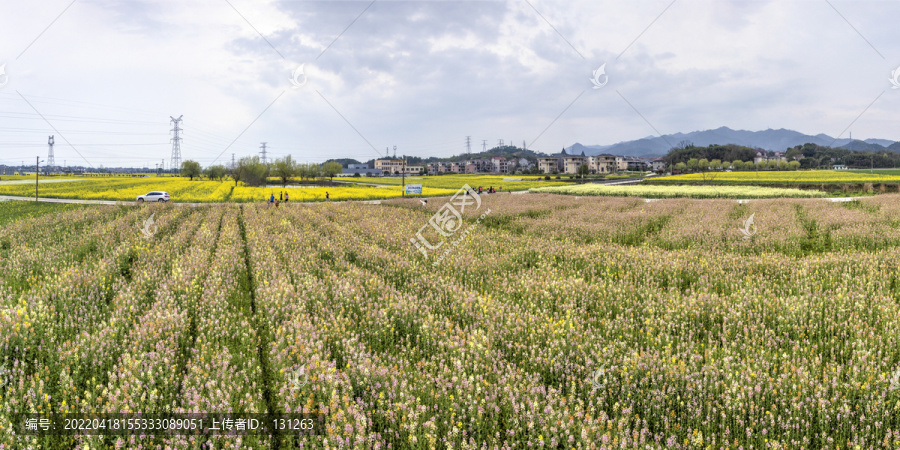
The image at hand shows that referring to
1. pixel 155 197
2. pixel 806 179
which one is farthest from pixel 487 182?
pixel 155 197

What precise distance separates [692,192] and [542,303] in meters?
46.3

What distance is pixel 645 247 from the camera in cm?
1444

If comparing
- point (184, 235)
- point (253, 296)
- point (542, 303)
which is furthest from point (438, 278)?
point (184, 235)

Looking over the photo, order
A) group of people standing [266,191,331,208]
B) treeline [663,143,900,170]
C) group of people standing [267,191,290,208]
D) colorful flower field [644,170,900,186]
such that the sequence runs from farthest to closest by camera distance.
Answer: treeline [663,143,900,170]
colorful flower field [644,170,900,186]
group of people standing [266,191,331,208]
group of people standing [267,191,290,208]

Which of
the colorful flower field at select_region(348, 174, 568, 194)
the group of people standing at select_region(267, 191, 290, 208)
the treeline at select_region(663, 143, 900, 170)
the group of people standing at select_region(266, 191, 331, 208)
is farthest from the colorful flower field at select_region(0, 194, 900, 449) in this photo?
the treeline at select_region(663, 143, 900, 170)

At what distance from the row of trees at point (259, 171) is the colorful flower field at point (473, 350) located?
305 ft

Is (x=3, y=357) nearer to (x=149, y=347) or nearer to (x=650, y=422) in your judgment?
(x=149, y=347)

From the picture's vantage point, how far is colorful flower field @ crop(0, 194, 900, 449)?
429cm

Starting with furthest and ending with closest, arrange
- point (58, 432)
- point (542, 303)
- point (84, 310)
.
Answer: point (542, 303)
point (84, 310)
point (58, 432)

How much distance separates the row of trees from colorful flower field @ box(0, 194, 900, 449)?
3660 inches

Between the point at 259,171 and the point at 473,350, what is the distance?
112504mm

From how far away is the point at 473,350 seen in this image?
225 inches
